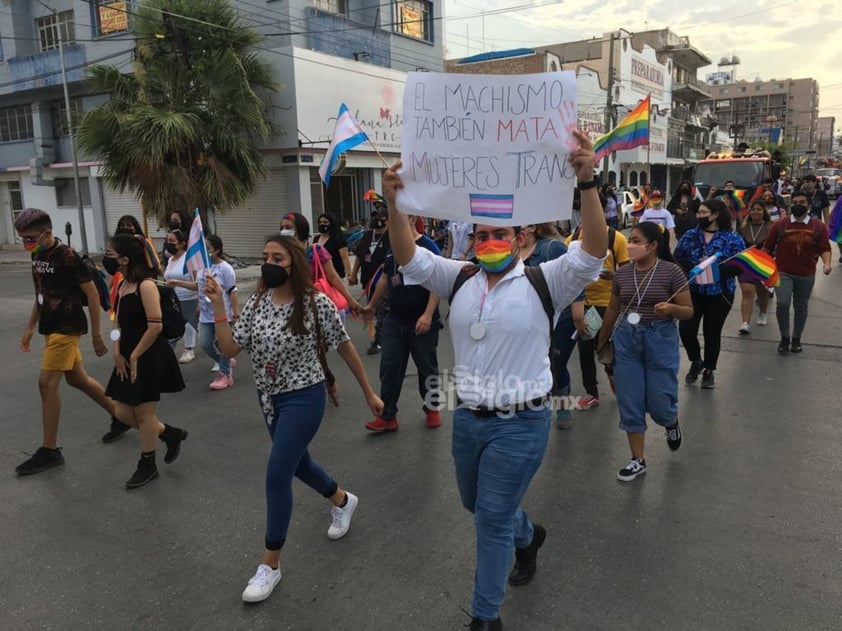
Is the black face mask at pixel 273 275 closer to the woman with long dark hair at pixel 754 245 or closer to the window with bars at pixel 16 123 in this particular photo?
the woman with long dark hair at pixel 754 245

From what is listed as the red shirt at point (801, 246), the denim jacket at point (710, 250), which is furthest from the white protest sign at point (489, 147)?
the red shirt at point (801, 246)

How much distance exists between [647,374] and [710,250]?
252 centimetres

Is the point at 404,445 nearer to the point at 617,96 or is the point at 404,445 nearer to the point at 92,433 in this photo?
the point at 92,433

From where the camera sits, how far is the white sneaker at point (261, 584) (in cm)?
297

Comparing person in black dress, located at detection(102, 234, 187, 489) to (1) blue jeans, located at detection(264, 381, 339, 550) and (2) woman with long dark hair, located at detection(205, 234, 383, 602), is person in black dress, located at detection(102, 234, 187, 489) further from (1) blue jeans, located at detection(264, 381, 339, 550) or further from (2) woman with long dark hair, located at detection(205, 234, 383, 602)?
(1) blue jeans, located at detection(264, 381, 339, 550)

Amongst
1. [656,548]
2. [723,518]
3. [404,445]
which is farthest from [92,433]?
[723,518]

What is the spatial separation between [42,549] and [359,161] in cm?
1738

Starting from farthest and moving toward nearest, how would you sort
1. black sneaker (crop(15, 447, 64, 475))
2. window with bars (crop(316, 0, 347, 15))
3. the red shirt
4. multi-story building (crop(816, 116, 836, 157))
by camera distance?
1. multi-story building (crop(816, 116, 836, 157))
2. window with bars (crop(316, 0, 347, 15))
3. the red shirt
4. black sneaker (crop(15, 447, 64, 475))

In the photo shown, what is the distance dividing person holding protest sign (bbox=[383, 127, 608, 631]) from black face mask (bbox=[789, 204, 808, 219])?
5.93 metres

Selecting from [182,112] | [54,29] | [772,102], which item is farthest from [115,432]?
[772,102]

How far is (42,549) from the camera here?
3531mm

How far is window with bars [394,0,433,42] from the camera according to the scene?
74.3 feet

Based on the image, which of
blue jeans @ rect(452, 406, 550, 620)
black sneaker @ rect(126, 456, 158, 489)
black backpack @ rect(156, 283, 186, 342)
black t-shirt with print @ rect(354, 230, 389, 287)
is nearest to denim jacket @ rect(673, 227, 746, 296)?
black t-shirt with print @ rect(354, 230, 389, 287)

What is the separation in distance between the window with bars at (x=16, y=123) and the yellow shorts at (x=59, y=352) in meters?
22.3
